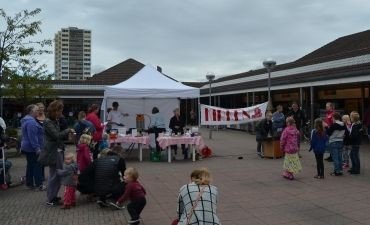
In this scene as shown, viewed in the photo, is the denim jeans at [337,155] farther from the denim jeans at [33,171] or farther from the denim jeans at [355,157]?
the denim jeans at [33,171]

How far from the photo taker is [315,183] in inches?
→ 388

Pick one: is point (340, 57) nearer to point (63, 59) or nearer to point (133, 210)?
point (133, 210)

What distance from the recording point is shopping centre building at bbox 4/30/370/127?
1861 cm

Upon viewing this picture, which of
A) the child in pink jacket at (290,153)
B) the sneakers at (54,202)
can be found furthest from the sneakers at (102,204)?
the child in pink jacket at (290,153)

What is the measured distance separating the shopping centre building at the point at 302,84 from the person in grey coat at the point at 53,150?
11310mm

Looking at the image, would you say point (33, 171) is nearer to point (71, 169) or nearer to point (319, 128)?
point (71, 169)

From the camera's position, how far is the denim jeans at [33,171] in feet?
30.7

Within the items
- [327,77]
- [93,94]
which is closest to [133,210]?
[327,77]

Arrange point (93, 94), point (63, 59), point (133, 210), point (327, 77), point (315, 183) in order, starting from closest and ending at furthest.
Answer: point (133, 210)
point (315, 183)
point (327, 77)
point (93, 94)
point (63, 59)

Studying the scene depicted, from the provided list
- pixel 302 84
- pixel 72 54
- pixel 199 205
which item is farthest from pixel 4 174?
pixel 72 54

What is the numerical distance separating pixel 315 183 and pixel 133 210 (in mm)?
4796

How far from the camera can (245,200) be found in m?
8.30

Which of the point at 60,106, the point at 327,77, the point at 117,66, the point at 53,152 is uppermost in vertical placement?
the point at 117,66

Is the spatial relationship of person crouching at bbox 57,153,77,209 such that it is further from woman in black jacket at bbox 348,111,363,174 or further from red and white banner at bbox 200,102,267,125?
red and white banner at bbox 200,102,267,125
